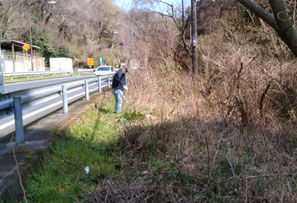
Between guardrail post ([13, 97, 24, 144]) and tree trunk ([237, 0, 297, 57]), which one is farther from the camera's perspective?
guardrail post ([13, 97, 24, 144])

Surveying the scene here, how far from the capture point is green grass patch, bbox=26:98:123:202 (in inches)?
129

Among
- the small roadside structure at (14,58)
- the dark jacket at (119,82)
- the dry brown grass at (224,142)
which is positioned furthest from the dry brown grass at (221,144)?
the small roadside structure at (14,58)

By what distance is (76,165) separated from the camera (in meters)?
4.14

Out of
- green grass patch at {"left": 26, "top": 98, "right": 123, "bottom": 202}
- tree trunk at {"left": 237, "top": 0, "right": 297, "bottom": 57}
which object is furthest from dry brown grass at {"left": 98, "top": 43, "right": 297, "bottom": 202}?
tree trunk at {"left": 237, "top": 0, "right": 297, "bottom": 57}

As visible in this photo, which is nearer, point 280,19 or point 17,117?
point 280,19

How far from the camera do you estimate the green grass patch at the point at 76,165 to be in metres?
3.27

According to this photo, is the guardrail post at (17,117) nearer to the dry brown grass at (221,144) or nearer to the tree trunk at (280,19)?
the dry brown grass at (221,144)

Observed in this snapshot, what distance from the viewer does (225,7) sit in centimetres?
1360

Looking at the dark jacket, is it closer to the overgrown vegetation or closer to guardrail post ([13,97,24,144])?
the overgrown vegetation

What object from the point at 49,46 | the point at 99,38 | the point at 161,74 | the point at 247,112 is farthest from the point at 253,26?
the point at 99,38

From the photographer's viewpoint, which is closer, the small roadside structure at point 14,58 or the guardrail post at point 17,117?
the guardrail post at point 17,117

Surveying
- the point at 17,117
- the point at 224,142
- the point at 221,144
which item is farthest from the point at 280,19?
the point at 17,117

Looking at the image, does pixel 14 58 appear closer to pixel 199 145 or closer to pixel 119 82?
pixel 119 82

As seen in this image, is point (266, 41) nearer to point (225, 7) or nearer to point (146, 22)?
point (225, 7)
